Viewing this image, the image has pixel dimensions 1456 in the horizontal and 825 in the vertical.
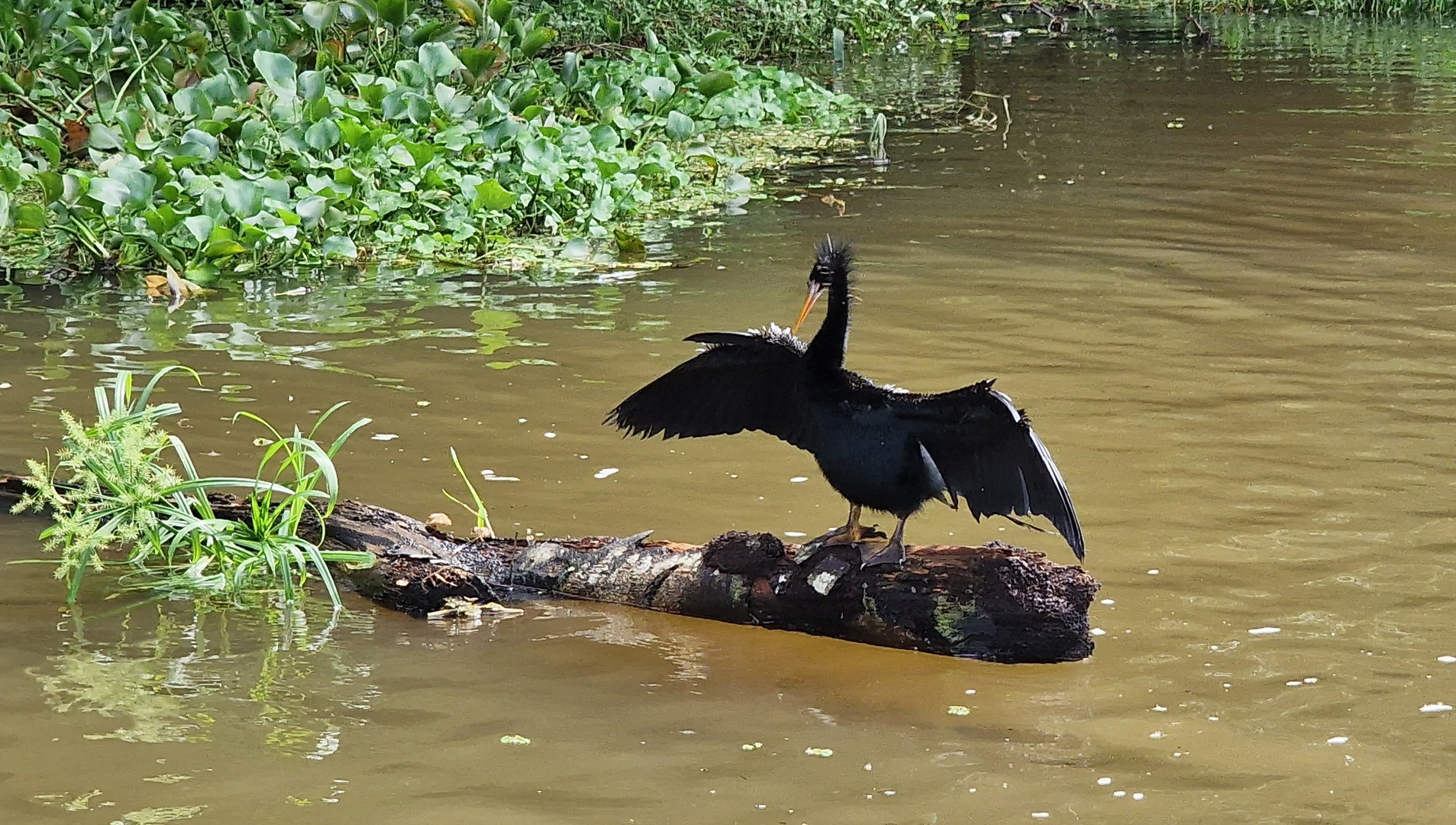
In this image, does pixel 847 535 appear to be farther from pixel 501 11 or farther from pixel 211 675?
pixel 501 11

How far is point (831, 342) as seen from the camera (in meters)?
3.42

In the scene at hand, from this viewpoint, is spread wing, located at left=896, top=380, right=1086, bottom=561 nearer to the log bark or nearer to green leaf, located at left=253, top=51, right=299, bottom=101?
the log bark

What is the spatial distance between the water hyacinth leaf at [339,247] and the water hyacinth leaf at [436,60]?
5.67ft

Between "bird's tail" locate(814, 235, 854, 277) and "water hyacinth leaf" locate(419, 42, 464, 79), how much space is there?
16.4 ft

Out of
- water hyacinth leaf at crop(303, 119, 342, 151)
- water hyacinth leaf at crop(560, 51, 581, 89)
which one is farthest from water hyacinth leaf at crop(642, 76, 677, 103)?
water hyacinth leaf at crop(303, 119, 342, 151)

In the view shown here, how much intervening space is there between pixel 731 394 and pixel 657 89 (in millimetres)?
5620

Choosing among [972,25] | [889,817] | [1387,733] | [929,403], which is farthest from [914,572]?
[972,25]

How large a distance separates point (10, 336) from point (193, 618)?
2.73 metres

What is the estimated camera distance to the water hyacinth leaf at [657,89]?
895cm

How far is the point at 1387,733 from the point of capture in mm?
2953

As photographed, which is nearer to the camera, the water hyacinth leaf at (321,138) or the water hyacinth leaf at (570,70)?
the water hyacinth leaf at (321,138)

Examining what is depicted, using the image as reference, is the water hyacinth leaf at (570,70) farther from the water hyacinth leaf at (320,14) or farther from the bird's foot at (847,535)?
the bird's foot at (847,535)

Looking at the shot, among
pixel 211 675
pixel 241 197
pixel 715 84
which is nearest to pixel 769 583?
pixel 211 675

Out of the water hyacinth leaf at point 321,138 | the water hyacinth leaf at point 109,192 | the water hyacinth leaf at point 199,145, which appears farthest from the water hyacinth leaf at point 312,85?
the water hyacinth leaf at point 109,192
